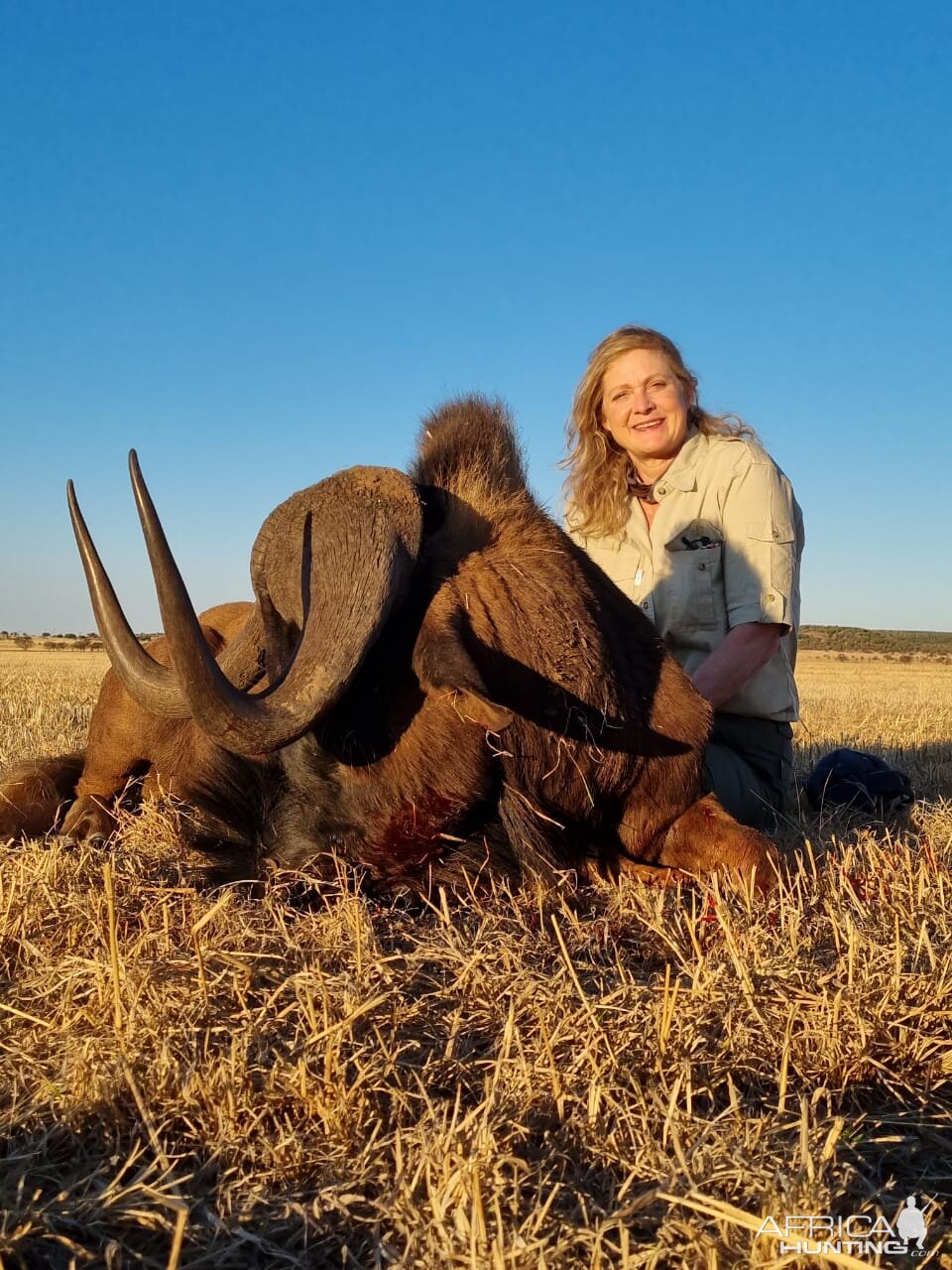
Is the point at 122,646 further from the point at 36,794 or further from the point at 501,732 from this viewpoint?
the point at 36,794

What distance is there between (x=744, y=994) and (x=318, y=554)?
66.3 inches

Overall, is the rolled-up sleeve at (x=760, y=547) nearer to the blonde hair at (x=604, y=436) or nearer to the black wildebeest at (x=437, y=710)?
the blonde hair at (x=604, y=436)

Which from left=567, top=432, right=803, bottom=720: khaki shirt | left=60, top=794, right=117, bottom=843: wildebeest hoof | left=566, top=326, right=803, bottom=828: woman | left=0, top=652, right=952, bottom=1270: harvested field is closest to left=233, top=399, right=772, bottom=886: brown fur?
left=0, top=652, right=952, bottom=1270: harvested field

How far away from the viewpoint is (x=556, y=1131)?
168 cm

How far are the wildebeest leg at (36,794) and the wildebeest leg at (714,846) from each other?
2685 millimetres

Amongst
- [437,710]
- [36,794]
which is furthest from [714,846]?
[36,794]

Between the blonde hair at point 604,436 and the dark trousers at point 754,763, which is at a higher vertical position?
the blonde hair at point 604,436

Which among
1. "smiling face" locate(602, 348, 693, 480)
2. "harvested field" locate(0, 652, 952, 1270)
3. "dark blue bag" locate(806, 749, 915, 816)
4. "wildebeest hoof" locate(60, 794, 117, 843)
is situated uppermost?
"smiling face" locate(602, 348, 693, 480)

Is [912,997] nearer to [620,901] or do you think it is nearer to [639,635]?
[620,901]

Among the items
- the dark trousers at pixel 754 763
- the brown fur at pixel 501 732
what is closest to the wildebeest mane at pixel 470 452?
the brown fur at pixel 501 732

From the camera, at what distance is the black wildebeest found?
8.70 feet

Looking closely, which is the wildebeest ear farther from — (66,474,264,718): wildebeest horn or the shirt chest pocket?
the shirt chest pocket

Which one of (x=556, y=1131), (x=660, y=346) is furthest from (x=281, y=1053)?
(x=660, y=346)

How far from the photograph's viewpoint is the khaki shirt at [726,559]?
15.1 ft
